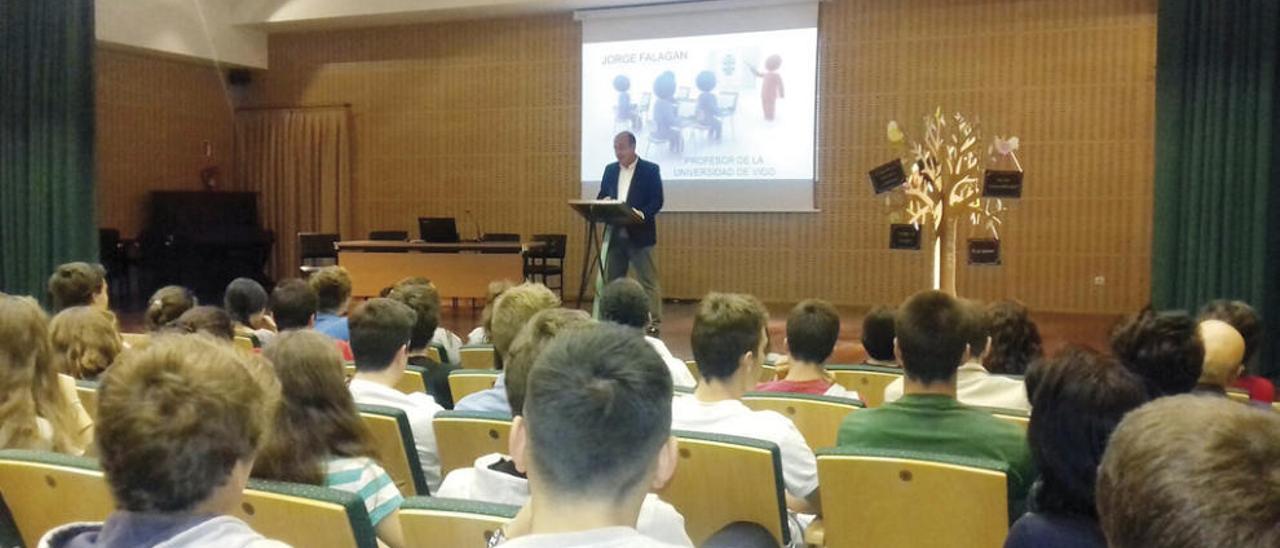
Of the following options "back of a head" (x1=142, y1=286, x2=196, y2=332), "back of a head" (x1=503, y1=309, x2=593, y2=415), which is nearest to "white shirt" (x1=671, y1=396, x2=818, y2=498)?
"back of a head" (x1=503, y1=309, x2=593, y2=415)

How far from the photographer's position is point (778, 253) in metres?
11.1

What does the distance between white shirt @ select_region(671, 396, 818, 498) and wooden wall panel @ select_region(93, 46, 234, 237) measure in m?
11.1

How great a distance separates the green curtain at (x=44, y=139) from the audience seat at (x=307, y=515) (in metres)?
7.98

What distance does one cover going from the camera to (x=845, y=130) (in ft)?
35.3

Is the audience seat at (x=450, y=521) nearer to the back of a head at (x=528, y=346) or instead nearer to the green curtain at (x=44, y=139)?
the back of a head at (x=528, y=346)

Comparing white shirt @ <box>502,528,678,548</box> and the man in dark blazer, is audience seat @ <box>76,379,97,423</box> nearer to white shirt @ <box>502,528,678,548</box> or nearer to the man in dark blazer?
white shirt @ <box>502,528,678,548</box>

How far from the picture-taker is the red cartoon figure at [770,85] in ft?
34.9

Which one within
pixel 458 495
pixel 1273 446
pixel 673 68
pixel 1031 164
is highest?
pixel 673 68

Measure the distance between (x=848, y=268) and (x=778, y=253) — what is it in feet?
2.45

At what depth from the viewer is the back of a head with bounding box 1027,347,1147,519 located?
5.40 ft

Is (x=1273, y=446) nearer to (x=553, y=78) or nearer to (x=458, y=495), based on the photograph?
(x=458, y=495)

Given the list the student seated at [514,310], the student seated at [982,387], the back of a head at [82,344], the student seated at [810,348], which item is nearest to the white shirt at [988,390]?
the student seated at [982,387]

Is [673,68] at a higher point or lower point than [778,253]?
higher

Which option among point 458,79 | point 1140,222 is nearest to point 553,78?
point 458,79
